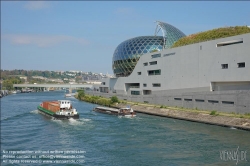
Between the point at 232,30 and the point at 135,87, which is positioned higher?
the point at 232,30

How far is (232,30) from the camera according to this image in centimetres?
5150

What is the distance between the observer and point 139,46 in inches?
2749

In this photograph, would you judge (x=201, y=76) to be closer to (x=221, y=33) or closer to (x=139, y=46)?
(x=221, y=33)

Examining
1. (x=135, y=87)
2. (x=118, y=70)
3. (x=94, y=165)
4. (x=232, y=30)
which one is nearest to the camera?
(x=94, y=165)

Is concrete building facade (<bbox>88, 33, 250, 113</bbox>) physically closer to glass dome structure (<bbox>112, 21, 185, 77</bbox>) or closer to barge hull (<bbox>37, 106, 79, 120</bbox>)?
glass dome structure (<bbox>112, 21, 185, 77</bbox>)

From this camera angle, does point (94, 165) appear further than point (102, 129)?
No

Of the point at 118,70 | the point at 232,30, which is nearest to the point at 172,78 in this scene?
the point at 232,30

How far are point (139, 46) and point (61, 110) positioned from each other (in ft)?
105

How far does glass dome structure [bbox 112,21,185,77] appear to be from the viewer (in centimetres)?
6894

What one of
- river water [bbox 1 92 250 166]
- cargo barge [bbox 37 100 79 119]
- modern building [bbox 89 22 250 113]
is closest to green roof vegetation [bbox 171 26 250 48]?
modern building [bbox 89 22 250 113]

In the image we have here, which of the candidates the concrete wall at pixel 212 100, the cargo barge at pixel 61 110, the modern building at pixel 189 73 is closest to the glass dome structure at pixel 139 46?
the modern building at pixel 189 73

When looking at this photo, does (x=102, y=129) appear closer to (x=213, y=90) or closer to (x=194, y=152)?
(x=194, y=152)

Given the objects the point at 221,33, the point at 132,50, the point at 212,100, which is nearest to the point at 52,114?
the point at 212,100

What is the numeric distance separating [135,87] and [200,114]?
28916 millimetres
